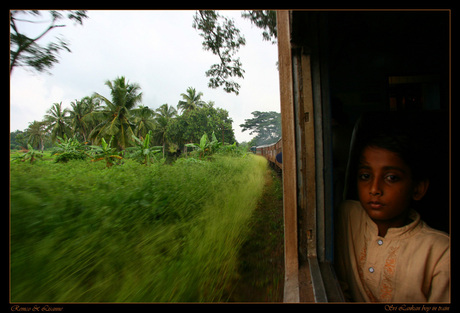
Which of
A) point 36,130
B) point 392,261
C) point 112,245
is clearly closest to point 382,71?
point 392,261

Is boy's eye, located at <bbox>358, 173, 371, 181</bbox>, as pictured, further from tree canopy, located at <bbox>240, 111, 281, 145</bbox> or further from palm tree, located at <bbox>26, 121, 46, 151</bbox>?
tree canopy, located at <bbox>240, 111, 281, 145</bbox>

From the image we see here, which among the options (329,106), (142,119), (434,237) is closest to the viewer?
(434,237)

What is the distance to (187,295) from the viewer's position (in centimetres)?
139

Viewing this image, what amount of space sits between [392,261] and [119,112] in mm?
20798

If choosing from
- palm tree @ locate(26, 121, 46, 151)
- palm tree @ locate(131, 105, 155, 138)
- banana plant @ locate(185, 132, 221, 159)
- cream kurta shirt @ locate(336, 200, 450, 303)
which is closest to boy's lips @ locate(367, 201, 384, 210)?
cream kurta shirt @ locate(336, 200, 450, 303)

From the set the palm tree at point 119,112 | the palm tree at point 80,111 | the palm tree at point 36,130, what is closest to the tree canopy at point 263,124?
the palm tree at point 119,112

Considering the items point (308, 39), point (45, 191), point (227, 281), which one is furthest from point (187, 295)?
point (308, 39)

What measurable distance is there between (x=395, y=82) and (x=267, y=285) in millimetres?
2989

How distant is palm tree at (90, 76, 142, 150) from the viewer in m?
16.6

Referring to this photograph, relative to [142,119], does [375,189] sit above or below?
below

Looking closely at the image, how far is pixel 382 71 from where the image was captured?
231cm

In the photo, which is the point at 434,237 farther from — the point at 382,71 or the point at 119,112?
the point at 119,112
